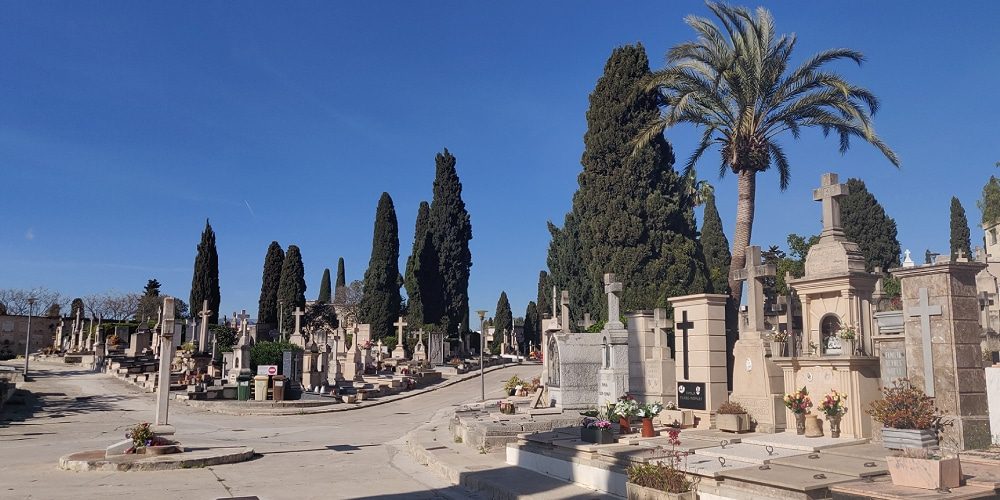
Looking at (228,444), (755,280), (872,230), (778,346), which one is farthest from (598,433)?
(872,230)

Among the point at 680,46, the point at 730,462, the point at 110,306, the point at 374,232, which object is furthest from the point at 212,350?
the point at 110,306

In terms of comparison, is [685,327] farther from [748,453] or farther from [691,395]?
[748,453]

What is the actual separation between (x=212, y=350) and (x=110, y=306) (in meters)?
55.2

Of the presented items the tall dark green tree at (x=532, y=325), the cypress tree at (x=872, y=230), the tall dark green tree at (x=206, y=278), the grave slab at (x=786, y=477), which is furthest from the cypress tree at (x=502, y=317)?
the grave slab at (x=786, y=477)

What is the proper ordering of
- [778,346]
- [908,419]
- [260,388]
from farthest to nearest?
[260,388] < [778,346] < [908,419]

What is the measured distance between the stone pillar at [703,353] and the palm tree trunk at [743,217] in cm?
798

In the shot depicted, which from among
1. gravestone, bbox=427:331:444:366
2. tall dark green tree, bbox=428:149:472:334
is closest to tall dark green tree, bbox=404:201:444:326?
tall dark green tree, bbox=428:149:472:334

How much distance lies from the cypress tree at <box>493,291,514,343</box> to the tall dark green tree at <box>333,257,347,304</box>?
17.2 m

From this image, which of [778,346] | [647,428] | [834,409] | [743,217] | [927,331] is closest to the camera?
[927,331]

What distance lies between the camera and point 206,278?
5644 cm

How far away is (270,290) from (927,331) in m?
57.1

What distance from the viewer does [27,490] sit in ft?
34.0

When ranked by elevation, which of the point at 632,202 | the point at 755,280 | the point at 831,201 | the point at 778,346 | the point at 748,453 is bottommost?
the point at 748,453

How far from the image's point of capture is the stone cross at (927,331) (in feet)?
32.5
